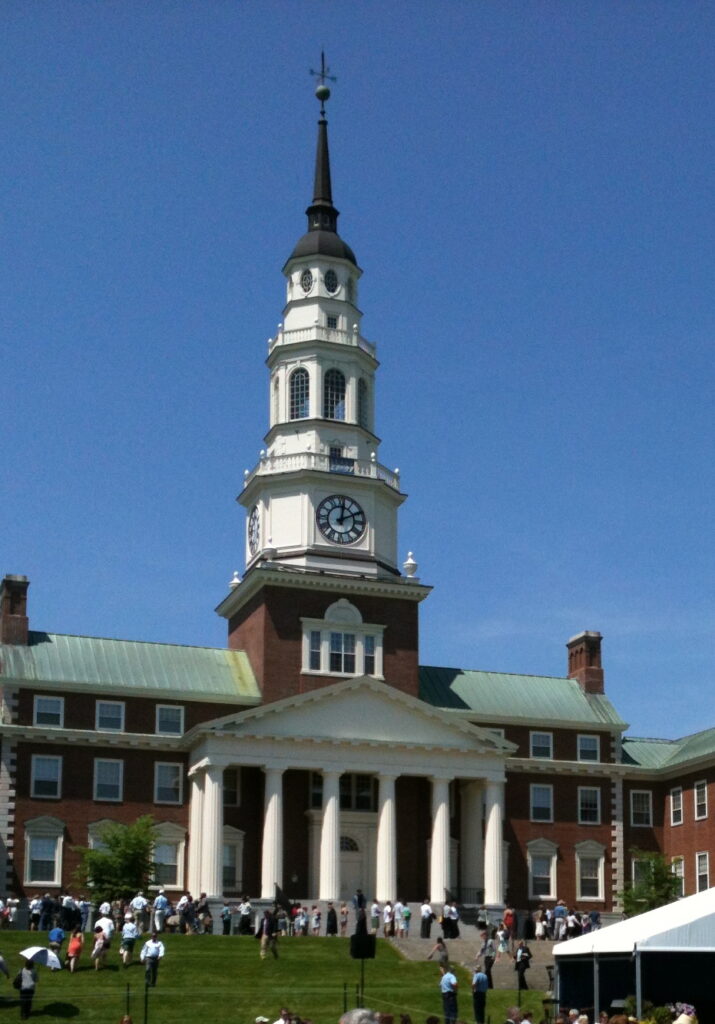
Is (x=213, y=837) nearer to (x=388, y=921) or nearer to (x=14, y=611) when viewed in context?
(x=388, y=921)

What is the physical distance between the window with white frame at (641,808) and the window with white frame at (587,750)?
2.37m

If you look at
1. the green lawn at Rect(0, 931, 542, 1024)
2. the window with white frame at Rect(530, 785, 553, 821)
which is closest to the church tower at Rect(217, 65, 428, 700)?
the window with white frame at Rect(530, 785, 553, 821)

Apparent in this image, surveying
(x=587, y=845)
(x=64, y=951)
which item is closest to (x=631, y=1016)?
(x=64, y=951)

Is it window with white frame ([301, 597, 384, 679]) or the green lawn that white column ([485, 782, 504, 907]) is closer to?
window with white frame ([301, 597, 384, 679])

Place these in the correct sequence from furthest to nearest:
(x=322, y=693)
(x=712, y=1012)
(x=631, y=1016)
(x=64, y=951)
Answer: (x=322, y=693)
(x=64, y=951)
(x=712, y=1012)
(x=631, y=1016)

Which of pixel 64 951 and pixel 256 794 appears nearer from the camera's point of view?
pixel 64 951

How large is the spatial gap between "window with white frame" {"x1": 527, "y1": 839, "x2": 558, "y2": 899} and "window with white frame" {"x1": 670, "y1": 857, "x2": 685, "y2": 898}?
5087 millimetres

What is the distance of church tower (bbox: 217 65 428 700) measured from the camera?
70.9 m

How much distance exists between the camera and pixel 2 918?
58719mm

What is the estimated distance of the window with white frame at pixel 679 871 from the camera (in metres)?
69.2

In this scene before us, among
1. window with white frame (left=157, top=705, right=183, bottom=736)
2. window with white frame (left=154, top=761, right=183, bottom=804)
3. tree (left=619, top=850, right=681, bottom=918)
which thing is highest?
window with white frame (left=157, top=705, right=183, bottom=736)

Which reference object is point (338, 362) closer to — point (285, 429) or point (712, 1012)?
point (285, 429)

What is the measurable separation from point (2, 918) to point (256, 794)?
1342 centimetres

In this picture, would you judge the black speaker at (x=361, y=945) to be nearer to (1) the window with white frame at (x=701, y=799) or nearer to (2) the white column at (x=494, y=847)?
(2) the white column at (x=494, y=847)
